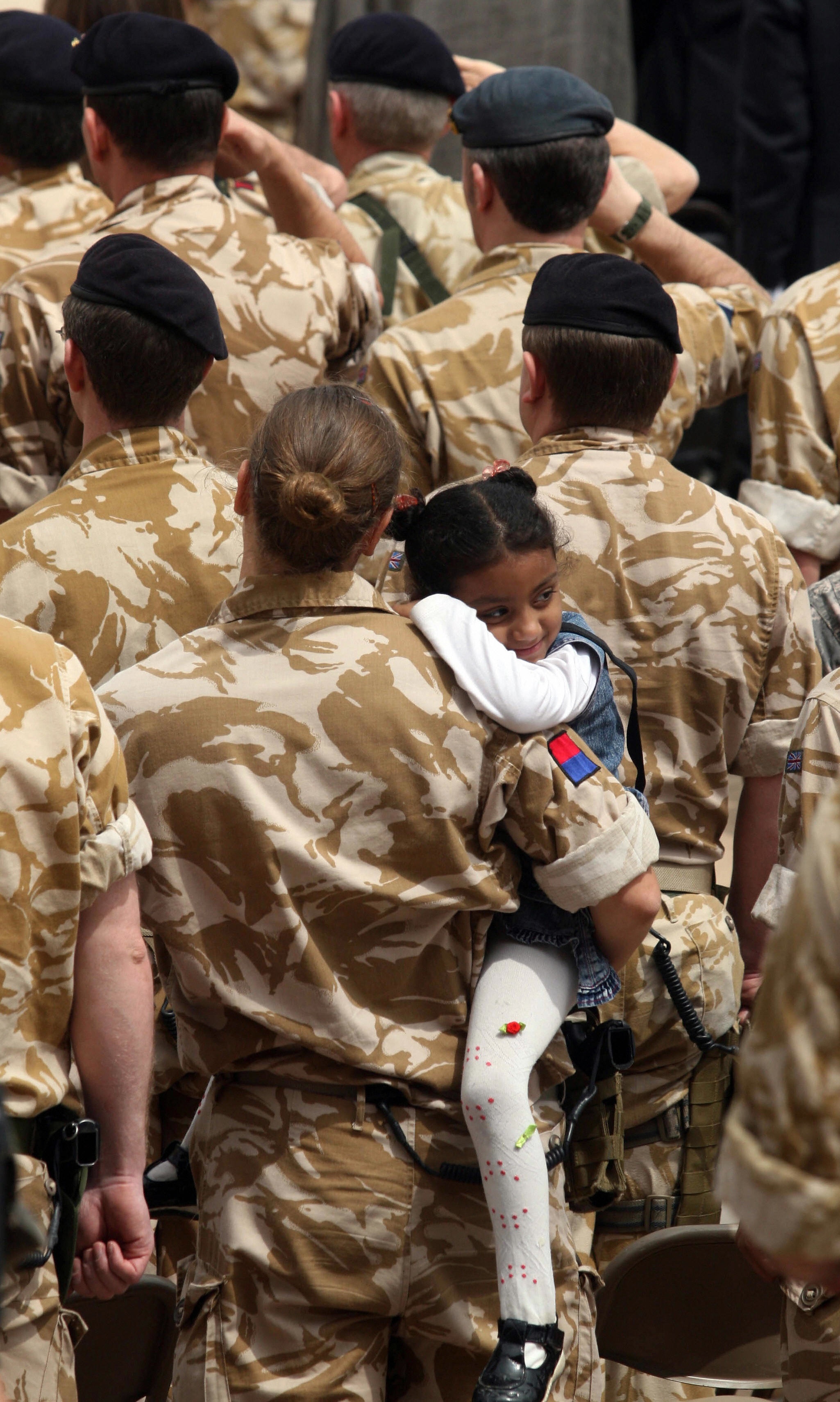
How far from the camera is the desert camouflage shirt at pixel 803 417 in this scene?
3709 millimetres

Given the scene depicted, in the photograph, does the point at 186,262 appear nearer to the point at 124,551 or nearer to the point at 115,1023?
the point at 124,551

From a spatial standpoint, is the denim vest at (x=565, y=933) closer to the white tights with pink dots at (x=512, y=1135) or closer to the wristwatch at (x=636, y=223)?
the white tights with pink dots at (x=512, y=1135)

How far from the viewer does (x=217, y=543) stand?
278cm

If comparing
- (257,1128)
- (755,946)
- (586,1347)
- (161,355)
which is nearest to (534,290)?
(161,355)

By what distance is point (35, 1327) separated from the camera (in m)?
1.98

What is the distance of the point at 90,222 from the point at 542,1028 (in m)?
2.67

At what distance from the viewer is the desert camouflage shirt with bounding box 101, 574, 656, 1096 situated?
83.3 inches

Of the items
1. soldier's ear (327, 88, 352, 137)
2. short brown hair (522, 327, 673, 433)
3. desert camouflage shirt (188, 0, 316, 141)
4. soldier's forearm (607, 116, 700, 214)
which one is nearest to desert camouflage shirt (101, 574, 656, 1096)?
short brown hair (522, 327, 673, 433)

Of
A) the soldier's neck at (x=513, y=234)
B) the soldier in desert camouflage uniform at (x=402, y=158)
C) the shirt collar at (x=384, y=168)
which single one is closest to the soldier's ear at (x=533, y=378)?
the soldier's neck at (x=513, y=234)

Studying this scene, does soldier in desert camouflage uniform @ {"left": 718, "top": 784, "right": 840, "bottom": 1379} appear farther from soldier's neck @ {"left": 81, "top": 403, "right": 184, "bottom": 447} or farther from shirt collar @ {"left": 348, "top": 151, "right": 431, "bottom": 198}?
shirt collar @ {"left": 348, "top": 151, "right": 431, "bottom": 198}

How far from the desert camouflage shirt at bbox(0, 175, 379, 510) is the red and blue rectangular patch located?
1472 millimetres

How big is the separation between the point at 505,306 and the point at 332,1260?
2.03 m

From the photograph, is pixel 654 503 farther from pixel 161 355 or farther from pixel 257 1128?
pixel 257 1128

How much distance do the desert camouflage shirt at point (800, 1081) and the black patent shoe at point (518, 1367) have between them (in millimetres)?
868
